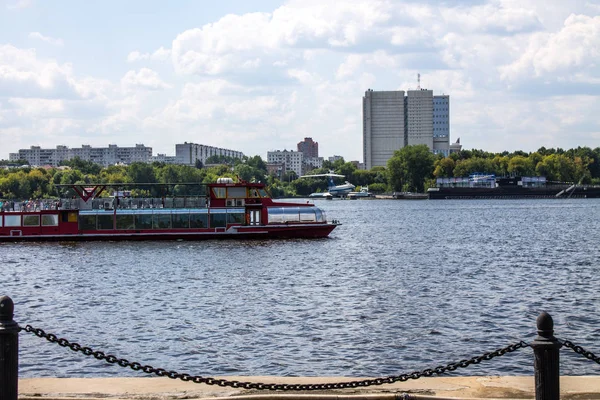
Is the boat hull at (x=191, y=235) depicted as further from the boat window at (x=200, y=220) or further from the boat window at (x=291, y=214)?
the boat window at (x=291, y=214)

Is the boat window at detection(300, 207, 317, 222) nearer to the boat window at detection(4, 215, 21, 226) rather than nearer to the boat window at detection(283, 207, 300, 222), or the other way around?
the boat window at detection(283, 207, 300, 222)

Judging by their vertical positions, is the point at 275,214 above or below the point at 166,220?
above

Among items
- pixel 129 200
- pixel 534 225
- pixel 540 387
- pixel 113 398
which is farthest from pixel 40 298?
pixel 534 225

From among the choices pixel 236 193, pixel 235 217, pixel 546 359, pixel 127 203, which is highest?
pixel 236 193

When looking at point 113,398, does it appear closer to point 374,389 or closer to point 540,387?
point 374,389

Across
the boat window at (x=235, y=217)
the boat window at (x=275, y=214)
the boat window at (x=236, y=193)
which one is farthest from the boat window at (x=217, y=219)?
the boat window at (x=275, y=214)

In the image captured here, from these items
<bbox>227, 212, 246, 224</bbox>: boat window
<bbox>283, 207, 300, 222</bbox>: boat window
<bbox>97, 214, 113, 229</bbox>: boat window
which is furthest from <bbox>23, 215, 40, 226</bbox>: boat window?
<bbox>283, 207, 300, 222</bbox>: boat window

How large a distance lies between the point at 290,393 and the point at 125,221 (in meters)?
65.3

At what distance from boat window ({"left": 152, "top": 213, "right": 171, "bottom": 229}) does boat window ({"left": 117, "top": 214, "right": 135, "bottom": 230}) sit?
1990mm

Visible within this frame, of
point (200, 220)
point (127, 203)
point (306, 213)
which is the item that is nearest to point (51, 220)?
point (127, 203)

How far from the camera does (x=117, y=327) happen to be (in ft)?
100

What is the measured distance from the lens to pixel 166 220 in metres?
77.2

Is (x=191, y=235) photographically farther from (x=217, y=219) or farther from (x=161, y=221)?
(x=161, y=221)

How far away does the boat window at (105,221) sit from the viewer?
77181mm
